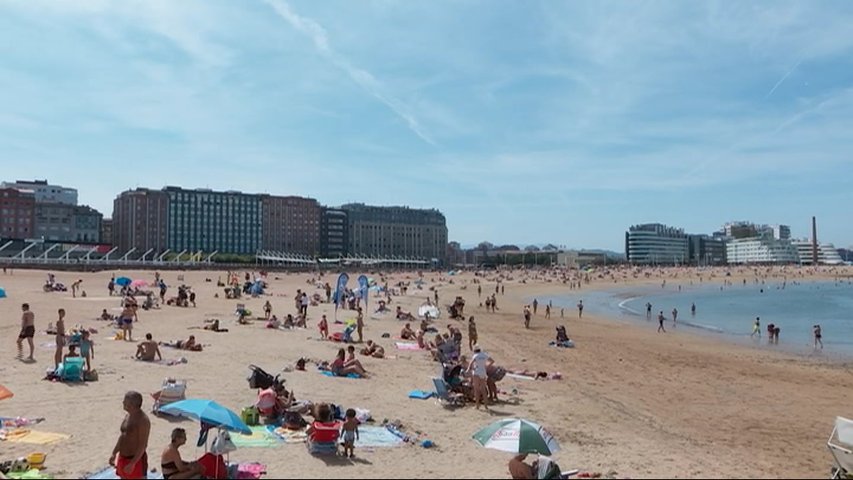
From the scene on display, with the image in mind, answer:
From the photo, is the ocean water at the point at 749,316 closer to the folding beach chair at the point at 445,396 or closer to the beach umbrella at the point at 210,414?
the folding beach chair at the point at 445,396

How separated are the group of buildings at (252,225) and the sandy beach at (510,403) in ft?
392

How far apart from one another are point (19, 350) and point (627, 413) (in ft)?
44.3

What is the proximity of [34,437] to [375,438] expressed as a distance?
15.6ft

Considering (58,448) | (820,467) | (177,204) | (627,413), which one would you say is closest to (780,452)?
(820,467)

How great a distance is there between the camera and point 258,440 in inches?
361

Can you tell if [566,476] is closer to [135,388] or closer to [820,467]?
[820,467]

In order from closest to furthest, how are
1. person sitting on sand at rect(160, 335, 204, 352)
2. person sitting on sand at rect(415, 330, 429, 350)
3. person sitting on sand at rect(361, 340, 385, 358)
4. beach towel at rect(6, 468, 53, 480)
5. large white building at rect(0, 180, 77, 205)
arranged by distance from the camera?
beach towel at rect(6, 468, 53, 480)
person sitting on sand at rect(160, 335, 204, 352)
person sitting on sand at rect(361, 340, 385, 358)
person sitting on sand at rect(415, 330, 429, 350)
large white building at rect(0, 180, 77, 205)

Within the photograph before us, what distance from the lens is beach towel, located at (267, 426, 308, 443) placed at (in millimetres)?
9305

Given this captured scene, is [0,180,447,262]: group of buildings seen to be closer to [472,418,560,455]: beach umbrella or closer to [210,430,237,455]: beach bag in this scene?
[210,430,237,455]: beach bag

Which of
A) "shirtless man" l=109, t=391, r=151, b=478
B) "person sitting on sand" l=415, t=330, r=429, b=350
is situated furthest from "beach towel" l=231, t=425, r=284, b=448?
"person sitting on sand" l=415, t=330, r=429, b=350

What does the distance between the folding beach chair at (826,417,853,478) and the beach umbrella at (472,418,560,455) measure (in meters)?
3.68

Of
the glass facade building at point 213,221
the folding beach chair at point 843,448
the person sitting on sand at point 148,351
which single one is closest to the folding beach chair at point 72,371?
the person sitting on sand at point 148,351

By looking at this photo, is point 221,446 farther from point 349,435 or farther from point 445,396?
point 445,396

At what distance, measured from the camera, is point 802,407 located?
1402cm
